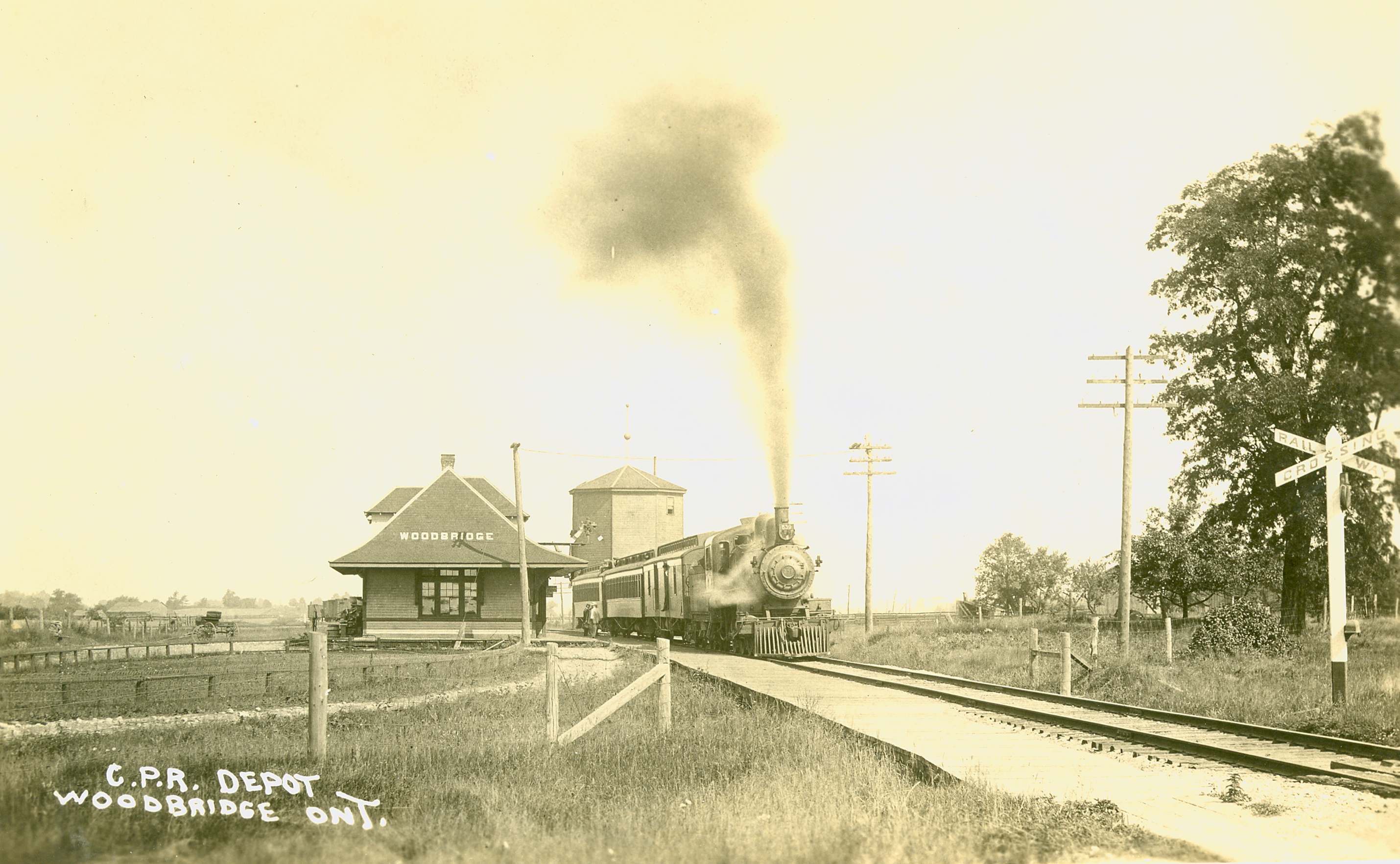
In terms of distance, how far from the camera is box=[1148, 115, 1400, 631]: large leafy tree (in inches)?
480

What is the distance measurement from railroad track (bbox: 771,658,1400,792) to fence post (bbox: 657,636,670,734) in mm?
4269

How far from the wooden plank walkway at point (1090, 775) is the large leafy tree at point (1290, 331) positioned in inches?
186

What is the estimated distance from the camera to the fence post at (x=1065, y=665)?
53.4 feet

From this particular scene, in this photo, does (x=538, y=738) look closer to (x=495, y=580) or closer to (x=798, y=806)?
(x=798, y=806)

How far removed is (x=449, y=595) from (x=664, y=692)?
2285cm

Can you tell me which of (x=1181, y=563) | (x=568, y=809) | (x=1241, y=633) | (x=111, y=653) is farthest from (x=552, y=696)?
(x=1181, y=563)

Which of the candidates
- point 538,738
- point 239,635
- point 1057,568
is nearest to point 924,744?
point 538,738

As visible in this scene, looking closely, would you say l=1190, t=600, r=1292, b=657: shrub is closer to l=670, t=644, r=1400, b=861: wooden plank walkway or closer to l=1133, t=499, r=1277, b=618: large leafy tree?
l=670, t=644, r=1400, b=861: wooden plank walkway

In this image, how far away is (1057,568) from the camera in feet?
250

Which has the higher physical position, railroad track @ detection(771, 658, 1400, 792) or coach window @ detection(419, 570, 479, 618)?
railroad track @ detection(771, 658, 1400, 792)

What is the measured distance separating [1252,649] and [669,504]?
1781 inches

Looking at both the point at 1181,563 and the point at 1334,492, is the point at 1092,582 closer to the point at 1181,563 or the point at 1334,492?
the point at 1181,563

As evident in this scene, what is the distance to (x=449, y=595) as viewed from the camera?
3275 centimetres

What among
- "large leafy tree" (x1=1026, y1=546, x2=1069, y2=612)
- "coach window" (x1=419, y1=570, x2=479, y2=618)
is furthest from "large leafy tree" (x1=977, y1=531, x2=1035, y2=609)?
"coach window" (x1=419, y1=570, x2=479, y2=618)
